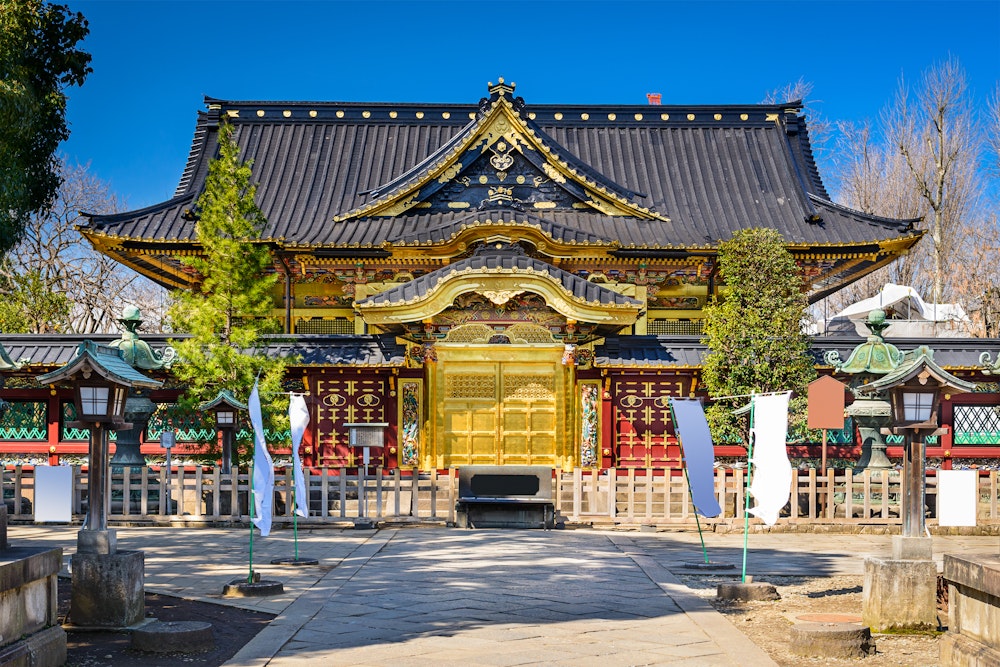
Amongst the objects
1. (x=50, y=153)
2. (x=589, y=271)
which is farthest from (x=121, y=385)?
(x=589, y=271)

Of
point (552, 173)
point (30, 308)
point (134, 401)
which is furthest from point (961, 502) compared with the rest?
point (30, 308)

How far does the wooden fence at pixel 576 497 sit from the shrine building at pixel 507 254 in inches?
135

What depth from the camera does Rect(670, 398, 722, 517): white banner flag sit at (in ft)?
42.2

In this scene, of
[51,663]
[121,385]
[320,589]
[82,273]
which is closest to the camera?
[51,663]

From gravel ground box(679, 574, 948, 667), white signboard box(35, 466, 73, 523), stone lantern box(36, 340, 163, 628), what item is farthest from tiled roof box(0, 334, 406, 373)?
stone lantern box(36, 340, 163, 628)

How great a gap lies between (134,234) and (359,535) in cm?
1050

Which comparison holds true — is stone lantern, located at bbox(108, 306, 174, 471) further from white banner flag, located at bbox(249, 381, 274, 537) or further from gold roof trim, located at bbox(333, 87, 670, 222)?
white banner flag, located at bbox(249, 381, 274, 537)

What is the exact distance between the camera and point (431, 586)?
38.6 feet

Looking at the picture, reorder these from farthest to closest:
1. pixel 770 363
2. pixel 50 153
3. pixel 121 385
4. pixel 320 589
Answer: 1. pixel 770 363
2. pixel 50 153
3. pixel 320 589
4. pixel 121 385

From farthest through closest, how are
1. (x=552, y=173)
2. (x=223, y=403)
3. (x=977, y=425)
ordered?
(x=552, y=173) < (x=977, y=425) < (x=223, y=403)

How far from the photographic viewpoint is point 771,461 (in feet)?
36.9

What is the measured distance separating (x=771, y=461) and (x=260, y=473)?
5803 mm

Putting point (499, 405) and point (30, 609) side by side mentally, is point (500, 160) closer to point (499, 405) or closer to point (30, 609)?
point (499, 405)

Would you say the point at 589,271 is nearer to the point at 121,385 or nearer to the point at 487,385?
the point at 487,385
